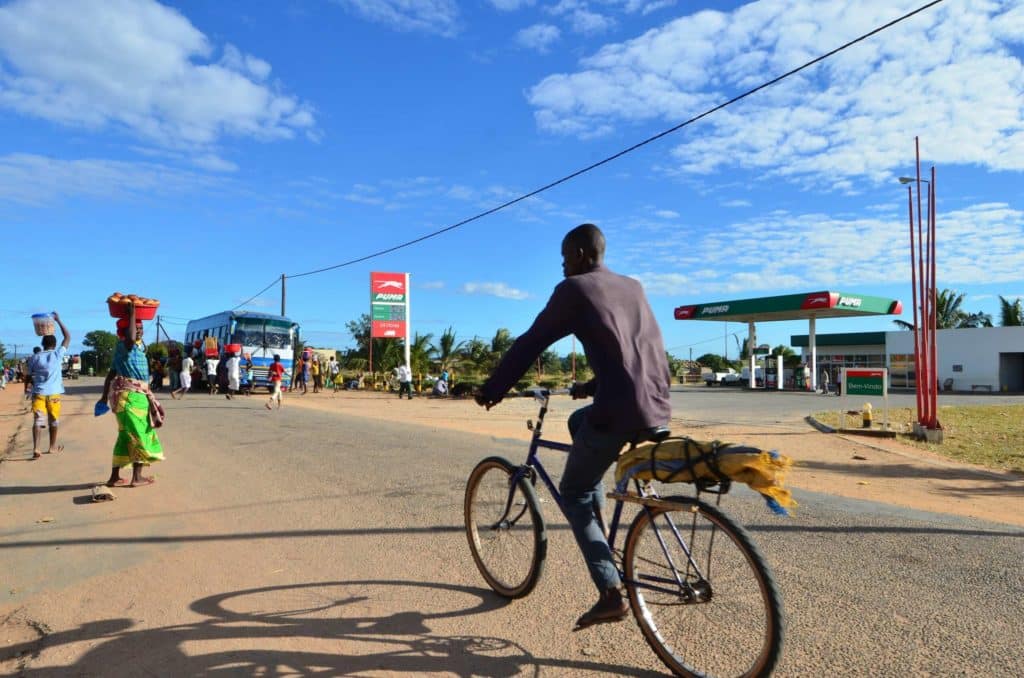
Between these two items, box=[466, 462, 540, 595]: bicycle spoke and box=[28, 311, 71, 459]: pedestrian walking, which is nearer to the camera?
box=[466, 462, 540, 595]: bicycle spoke

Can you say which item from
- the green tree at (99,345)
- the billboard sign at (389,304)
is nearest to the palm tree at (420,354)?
the billboard sign at (389,304)

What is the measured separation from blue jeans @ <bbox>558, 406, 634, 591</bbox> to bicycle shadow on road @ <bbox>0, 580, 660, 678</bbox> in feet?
1.41

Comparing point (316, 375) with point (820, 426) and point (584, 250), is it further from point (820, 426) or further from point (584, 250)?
point (584, 250)

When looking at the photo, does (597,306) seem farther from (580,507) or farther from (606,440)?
(580,507)

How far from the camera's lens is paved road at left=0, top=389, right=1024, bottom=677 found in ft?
10.5

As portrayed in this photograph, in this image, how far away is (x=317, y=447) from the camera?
10.3m

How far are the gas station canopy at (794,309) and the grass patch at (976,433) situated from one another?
A: 14.5 metres

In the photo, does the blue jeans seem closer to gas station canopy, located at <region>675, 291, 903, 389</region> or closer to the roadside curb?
the roadside curb

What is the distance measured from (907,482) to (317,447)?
7.91 m

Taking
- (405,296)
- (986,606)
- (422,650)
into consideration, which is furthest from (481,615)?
(405,296)

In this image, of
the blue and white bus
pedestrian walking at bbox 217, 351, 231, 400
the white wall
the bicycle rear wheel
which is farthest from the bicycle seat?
the white wall

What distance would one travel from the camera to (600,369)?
3.08m

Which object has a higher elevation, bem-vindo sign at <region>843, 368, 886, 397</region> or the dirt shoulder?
bem-vindo sign at <region>843, 368, 886, 397</region>

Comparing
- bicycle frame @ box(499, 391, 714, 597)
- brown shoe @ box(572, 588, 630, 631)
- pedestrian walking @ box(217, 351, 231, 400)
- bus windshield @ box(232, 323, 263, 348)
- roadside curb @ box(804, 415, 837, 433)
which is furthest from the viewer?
bus windshield @ box(232, 323, 263, 348)
